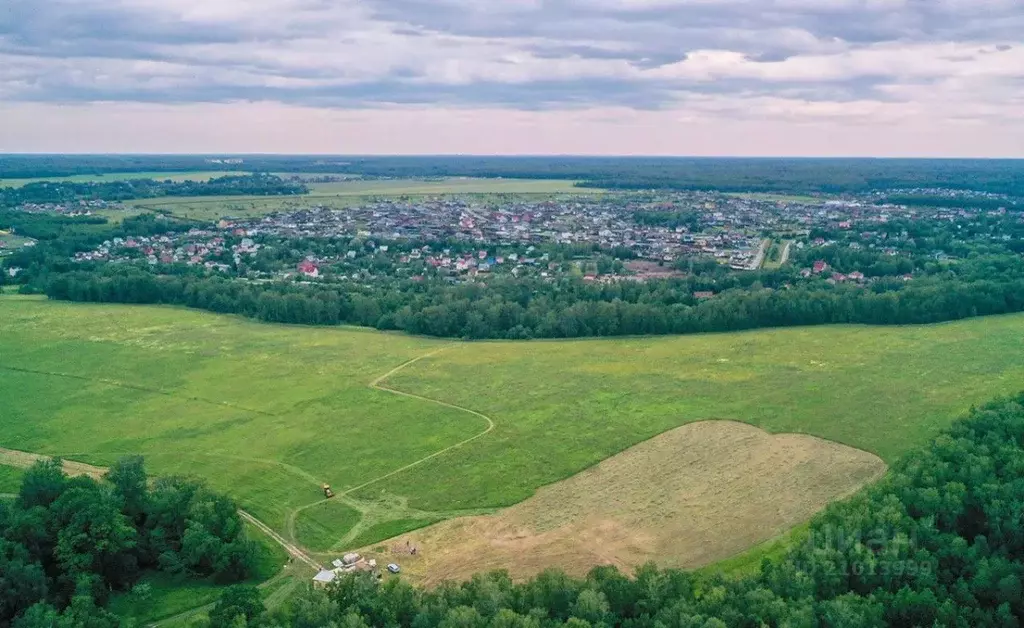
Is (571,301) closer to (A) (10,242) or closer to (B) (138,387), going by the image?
(B) (138,387)

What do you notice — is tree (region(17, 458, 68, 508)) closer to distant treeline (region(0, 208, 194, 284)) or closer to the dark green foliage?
the dark green foliage

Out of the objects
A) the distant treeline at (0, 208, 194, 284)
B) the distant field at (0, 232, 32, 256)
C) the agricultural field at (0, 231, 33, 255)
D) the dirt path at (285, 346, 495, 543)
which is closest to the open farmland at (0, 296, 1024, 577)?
the dirt path at (285, 346, 495, 543)

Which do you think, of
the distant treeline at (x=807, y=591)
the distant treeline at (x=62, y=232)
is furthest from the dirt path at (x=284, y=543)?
the distant treeline at (x=62, y=232)

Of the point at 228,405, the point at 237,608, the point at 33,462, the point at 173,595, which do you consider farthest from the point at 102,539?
the point at 228,405

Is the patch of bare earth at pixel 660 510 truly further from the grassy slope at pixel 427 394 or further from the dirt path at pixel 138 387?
the dirt path at pixel 138 387

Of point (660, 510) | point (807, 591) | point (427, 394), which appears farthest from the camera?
point (427, 394)

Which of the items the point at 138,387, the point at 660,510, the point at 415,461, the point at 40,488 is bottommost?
the point at 660,510
